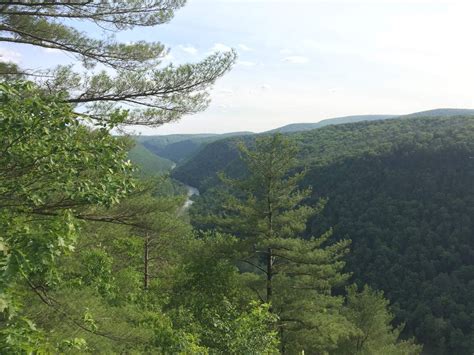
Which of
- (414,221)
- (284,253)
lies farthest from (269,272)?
(414,221)

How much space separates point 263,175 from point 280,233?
2.04 m

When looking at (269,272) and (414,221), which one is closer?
(269,272)

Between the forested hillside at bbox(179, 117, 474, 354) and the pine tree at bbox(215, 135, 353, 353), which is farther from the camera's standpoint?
the forested hillside at bbox(179, 117, 474, 354)

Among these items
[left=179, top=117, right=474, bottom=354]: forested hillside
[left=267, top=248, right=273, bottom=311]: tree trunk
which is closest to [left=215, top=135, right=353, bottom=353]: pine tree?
[left=267, top=248, right=273, bottom=311]: tree trunk

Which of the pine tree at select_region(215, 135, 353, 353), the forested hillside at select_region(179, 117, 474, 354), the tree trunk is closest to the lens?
the pine tree at select_region(215, 135, 353, 353)

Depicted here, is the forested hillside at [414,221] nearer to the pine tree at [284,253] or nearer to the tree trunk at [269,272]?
the pine tree at [284,253]

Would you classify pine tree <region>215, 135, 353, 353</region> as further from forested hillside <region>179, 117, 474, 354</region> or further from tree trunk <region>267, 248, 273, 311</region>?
forested hillside <region>179, 117, 474, 354</region>

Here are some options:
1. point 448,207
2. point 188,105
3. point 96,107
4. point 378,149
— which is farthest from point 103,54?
point 378,149

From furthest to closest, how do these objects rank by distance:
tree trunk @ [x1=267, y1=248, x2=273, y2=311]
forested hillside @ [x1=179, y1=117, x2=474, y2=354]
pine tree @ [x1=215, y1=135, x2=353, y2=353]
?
1. forested hillside @ [x1=179, y1=117, x2=474, y2=354]
2. tree trunk @ [x1=267, y1=248, x2=273, y2=311]
3. pine tree @ [x1=215, y1=135, x2=353, y2=353]

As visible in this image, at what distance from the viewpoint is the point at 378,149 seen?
77.6 metres

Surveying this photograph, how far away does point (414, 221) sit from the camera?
61.4 meters

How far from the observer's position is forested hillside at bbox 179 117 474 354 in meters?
49.2

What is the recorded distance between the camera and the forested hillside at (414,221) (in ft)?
161

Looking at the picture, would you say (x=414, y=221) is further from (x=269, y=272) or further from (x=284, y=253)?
(x=269, y=272)
